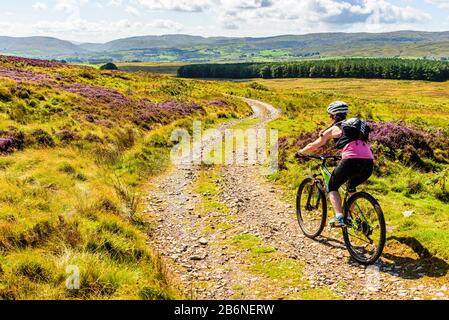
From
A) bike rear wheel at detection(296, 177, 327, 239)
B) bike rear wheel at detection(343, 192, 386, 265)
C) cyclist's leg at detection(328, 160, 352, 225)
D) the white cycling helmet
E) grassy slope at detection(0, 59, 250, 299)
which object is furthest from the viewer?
bike rear wheel at detection(296, 177, 327, 239)

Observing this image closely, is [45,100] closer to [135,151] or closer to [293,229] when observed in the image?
[135,151]

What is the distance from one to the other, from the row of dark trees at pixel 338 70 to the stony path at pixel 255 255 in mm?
181648

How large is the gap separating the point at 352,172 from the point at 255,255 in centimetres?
299

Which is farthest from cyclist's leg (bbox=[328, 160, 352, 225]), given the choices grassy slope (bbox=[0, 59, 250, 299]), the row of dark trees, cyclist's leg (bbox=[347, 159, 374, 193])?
the row of dark trees

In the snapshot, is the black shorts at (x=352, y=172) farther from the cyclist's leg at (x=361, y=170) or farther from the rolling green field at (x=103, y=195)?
the rolling green field at (x=103, y=195)

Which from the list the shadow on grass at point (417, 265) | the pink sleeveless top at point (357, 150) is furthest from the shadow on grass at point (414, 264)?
the pink sleeveless top at point (357, 150)

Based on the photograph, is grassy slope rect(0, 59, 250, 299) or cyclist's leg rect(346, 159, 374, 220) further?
cyclist's leg rect(346, 159, 374, 220)

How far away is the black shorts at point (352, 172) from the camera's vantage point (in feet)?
24.8

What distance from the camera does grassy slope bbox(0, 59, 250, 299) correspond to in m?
6.23

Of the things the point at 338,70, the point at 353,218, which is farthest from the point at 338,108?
the point at 338,70

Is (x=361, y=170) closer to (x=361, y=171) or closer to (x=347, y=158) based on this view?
(x=361, y=171)

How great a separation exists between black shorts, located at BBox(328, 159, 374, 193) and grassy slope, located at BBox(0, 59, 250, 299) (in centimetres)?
423

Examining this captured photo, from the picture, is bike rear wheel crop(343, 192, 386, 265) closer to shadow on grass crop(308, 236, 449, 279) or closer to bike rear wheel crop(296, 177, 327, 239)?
shadow on grass crop(308, 236, 449, 279)
